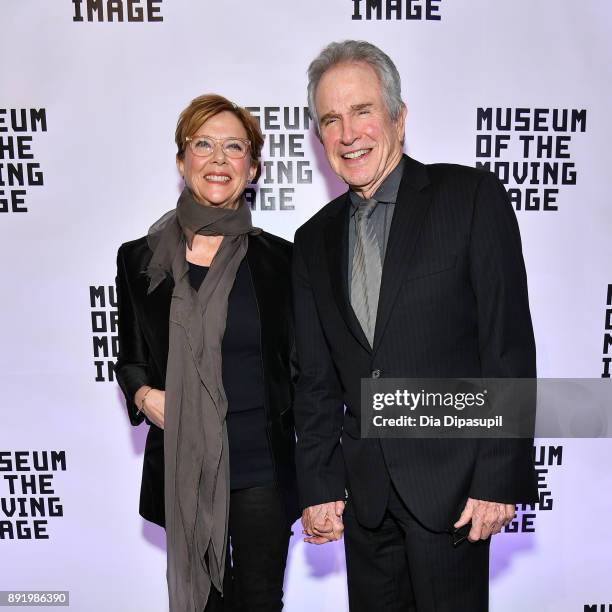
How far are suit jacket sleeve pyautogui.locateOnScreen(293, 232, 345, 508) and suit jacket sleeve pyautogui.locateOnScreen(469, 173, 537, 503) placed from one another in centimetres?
42

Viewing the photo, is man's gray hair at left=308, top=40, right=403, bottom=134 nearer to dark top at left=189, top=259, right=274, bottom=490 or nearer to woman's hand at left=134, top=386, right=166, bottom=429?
dark top at left=189, top=259, right=274, bottom=490

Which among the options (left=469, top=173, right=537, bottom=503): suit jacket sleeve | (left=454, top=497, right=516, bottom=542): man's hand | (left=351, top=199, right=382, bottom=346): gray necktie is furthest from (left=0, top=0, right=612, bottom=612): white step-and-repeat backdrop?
(left=454, top=497, right=516, bottom=542): man's hand

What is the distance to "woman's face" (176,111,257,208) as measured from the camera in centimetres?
173

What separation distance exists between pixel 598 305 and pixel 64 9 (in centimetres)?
239

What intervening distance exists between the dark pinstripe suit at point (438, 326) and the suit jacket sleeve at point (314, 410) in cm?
6

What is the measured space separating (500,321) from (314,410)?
0.59m

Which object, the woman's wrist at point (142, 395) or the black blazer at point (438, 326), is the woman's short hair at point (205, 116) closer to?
the black blazer at point (438, 326)

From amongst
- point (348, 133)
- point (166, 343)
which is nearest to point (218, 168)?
point (348, 133)

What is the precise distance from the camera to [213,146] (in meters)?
1.74

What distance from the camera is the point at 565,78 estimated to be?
225 centimetres

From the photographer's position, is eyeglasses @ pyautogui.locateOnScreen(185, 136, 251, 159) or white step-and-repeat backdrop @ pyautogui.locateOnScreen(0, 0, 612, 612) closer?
eyeglasses @ pyautogui.locateOnScreen(185, 136, 251, 159)

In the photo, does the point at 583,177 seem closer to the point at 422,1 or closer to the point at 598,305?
the point at 598,305

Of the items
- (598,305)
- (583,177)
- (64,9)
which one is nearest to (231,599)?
(598,305)

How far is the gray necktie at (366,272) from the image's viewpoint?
1.49 m
